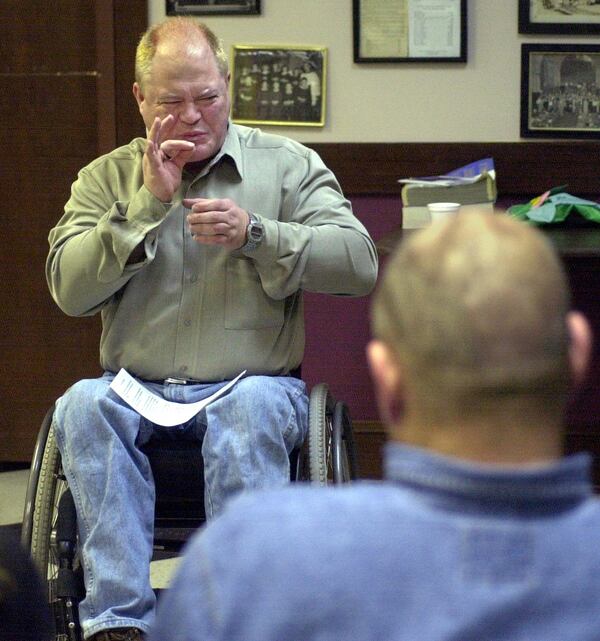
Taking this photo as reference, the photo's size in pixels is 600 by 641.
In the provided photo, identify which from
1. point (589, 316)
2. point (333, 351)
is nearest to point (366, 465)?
point (333, 351)

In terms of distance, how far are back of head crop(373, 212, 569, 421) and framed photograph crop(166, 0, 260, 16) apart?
9.24 ft

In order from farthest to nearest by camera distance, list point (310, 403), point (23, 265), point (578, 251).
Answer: point (23, 265) < point (578, 251) < point (310, 403)

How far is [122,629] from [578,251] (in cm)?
139

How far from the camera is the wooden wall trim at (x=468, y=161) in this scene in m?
3.54

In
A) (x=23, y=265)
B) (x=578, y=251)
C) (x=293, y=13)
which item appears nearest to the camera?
(x=578, y=251)

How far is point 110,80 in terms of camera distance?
368 cm

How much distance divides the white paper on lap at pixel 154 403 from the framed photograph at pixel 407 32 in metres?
1.57

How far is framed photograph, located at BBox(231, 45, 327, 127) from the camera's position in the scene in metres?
3.59

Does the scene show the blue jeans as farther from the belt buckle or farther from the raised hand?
the raised hand

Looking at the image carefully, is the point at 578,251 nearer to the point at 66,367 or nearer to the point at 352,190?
the point at 352,190

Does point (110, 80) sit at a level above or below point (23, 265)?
above

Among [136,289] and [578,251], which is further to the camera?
[578,251]

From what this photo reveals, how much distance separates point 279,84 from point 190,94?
123 cm

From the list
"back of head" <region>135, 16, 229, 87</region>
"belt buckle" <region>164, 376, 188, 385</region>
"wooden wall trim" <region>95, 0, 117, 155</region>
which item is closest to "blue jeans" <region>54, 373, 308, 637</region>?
"belt buckle" <region>164, 376, 188, 385</region>
